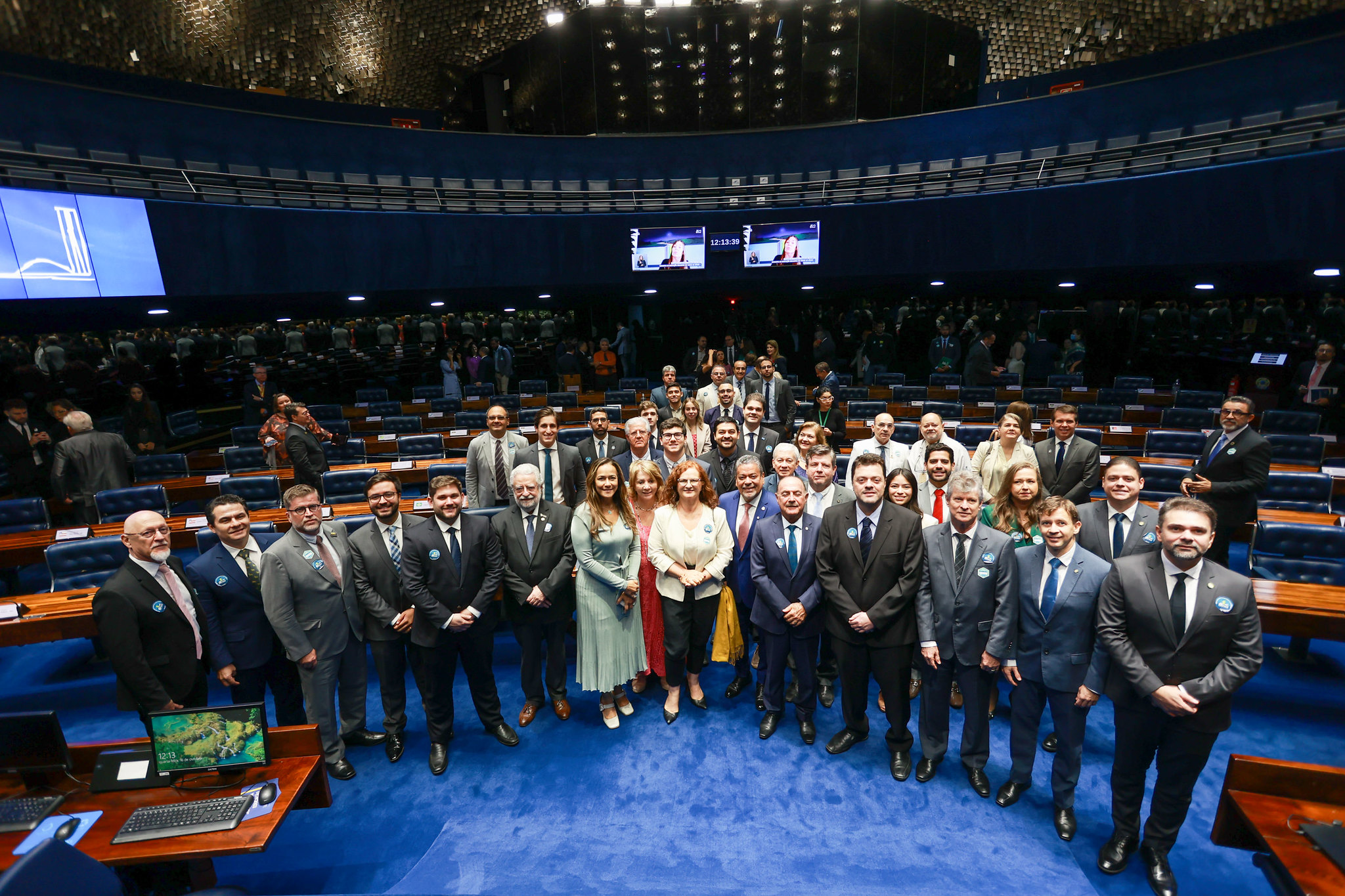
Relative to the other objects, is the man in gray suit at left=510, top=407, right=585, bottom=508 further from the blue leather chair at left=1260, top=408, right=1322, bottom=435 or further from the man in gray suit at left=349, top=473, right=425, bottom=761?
the blue leather chair at left=1260, top=408, right=1322, bottom=435

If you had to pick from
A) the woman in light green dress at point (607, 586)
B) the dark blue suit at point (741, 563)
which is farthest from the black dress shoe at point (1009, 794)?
the woman in light green dress at point (607, 586)

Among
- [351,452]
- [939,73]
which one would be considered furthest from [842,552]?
[939,73]

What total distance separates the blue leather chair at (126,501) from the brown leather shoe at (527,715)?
4.33m

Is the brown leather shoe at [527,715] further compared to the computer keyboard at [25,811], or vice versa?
the brown leather shoe at [527,715]

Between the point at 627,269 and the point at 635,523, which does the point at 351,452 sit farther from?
the point at 627,269

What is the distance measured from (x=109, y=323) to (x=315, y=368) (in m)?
3.83

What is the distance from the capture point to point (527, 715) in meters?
3.79

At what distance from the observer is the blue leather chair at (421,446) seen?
7656 mm

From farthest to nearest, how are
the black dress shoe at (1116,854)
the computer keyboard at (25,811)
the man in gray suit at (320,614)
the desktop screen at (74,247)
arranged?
the desktop screen at (74,247)
the man in gray suit at (320,614)
the black dress shoe at (1116,854)
the computer keyboard at (25,811)

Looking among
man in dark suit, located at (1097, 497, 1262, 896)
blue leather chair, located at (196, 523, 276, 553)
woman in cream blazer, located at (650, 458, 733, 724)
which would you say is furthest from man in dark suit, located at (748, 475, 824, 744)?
blue leather chair, located at (196, 523, 276, 553)

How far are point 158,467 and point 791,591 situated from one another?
7.53 m

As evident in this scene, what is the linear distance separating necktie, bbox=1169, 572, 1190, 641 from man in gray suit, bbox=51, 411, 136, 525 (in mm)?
8540

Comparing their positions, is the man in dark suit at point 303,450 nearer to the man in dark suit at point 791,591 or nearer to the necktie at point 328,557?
the necktie at point 328,557

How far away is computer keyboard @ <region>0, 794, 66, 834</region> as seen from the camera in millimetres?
2211
